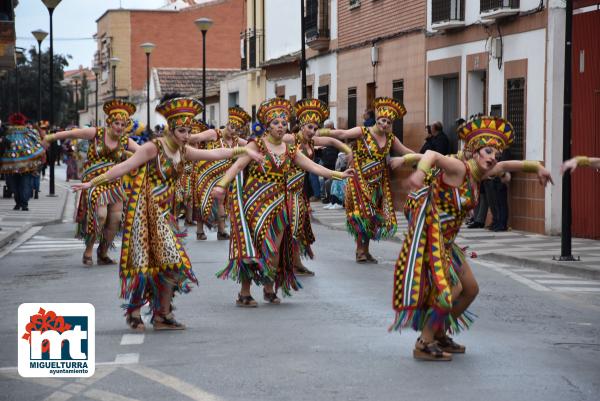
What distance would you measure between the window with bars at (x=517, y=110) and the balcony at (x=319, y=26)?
39.7ft

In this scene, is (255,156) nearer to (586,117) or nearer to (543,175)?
(543,175)

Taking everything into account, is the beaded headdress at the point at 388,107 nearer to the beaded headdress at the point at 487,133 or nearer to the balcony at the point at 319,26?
the beaded headdress at the point at 487,133

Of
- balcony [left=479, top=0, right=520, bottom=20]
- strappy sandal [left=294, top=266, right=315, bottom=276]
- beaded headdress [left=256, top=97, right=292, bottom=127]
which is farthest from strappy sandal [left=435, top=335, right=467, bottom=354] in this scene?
balcony [left=479, top=0, right=520, bottom=20]

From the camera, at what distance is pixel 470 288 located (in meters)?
8.87

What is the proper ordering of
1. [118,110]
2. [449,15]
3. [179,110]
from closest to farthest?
1. [179,110]
2. [118,110]
3. [449,15]

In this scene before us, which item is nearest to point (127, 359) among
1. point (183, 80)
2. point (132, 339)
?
point (132, 339)

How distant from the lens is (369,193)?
52.4 feet

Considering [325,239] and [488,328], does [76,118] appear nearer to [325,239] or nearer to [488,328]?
[325,239]

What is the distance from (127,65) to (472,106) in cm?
5529

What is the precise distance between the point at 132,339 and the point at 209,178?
9833 mm

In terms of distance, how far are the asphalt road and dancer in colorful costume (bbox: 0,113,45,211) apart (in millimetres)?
10935

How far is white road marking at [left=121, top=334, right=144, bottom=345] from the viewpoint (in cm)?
967

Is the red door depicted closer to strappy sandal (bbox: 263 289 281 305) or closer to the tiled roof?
strappy sandal (bbox: 263 289 281 305)

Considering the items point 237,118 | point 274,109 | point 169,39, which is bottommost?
point 274,109
